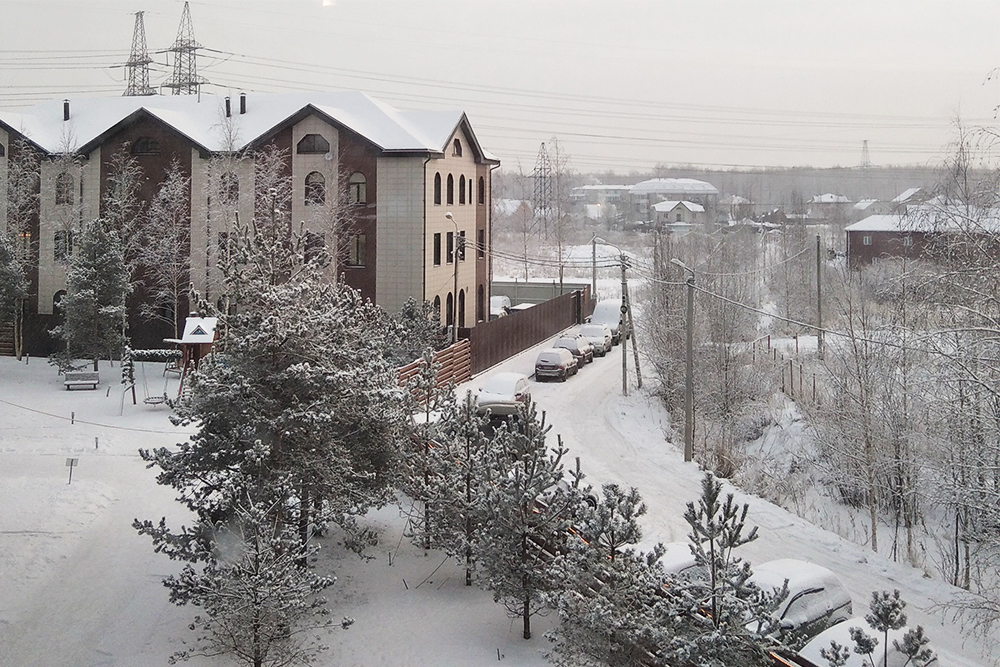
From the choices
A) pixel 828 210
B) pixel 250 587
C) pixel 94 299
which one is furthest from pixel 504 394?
pixel 828 210

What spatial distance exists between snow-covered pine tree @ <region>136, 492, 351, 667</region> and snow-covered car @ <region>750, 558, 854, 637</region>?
15.5 feet

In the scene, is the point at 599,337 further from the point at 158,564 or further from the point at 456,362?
the point at 158,564

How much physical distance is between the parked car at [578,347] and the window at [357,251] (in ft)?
22.4

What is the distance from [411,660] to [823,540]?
8808mm

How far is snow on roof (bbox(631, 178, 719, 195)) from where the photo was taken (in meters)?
141

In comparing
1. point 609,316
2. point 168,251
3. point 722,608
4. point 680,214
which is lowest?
point 722,608

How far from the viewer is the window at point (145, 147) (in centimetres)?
3025

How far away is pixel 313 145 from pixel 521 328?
30.0 feet

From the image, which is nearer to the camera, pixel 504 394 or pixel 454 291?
pixel 504 394

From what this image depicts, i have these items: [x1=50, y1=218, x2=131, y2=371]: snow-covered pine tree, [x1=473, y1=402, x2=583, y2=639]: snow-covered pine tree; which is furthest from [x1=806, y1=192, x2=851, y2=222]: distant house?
[x1=473, y1=402, x2=583, y2=639]: snow-covered pine tree

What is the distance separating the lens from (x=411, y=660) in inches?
421

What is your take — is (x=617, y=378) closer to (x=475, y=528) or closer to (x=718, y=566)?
(x=475, y=528)

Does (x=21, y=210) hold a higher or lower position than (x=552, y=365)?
higher

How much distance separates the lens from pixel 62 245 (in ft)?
98.8
